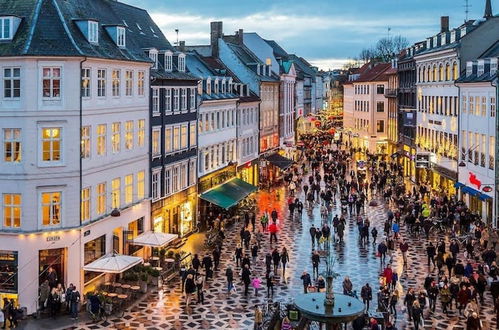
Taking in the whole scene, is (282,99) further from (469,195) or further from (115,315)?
(115,315)

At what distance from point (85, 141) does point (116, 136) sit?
3.78 m

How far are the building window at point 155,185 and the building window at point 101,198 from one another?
6.53 m

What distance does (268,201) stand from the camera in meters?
60.4

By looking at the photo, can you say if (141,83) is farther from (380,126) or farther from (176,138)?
(380,126)

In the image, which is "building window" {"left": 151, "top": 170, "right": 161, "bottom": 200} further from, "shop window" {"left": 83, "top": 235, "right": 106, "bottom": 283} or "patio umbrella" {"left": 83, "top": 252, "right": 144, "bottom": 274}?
"patio umbrella" {"left": 83, "top": 252, "right": 144, "bottom": 274}

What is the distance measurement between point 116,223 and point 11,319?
8941 mm

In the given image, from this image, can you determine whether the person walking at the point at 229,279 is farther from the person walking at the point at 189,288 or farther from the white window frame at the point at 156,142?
the white window frame at the point at 156,142

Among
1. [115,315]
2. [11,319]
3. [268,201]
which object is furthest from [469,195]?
[11,319]

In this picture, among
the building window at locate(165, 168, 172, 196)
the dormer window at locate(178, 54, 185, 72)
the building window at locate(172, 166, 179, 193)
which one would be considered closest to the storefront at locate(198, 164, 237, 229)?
the building window at locate(172, 166, 179, 193)

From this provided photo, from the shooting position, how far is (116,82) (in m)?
33.8

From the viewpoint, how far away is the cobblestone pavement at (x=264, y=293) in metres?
27.3

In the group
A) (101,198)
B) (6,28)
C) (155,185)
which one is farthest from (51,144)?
(155,185)

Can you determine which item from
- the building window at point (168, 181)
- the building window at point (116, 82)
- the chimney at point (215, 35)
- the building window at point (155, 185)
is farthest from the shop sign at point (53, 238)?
the chimney at point (215, 35)

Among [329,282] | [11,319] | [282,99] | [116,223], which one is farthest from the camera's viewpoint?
[282,99]
